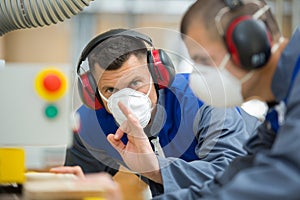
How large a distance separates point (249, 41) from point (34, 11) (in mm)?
576

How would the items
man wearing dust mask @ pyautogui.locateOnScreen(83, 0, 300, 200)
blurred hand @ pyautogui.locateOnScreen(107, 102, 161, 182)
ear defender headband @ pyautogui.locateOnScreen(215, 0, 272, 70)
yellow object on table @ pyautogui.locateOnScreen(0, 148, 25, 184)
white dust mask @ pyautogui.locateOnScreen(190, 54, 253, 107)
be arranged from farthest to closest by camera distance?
blurred hand @ pyautogui.locateOnScreen(107, 102, 161, 182), yellow object on table @ pyautogui.locateOnScreen(0, 148, 25, 184), white dust mask @ pyautogui.locateOnScreen(190, 54, 253, 107), ear defender headband @ pyautogui.locateOnScreen(215, 0, 272, 70), man wearing dust mask @ pyautogui.locateOnScreen(83, 0, 300, 200)

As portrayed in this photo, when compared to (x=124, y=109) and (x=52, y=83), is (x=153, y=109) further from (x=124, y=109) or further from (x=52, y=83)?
(x=52, y=83)

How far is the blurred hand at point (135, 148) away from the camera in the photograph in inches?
54.8

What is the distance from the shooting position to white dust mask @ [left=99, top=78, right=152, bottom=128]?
144 cm

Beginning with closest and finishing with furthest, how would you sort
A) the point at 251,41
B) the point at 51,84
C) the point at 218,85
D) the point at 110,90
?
the point at 251,41, the point at 218,85, the point at 51,84, the point at 110,90

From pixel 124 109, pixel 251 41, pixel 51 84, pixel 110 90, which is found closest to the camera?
pixel 251 41

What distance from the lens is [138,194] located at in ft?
7.30

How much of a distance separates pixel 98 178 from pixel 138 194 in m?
1.34

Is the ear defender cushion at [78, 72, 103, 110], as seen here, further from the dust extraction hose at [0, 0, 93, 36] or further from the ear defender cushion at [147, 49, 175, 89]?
the dust extraction hose at [0, 0, 93, 36]

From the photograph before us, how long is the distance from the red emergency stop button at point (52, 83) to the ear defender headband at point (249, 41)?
463 millimetres

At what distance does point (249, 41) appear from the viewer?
0.95 metres

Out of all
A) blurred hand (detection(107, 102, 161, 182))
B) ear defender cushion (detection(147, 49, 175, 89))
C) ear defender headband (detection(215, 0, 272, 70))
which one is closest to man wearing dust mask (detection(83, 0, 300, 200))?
ear defender headband (detection(215, 0, 272, 70))

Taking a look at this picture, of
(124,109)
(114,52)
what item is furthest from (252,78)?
(114,52)

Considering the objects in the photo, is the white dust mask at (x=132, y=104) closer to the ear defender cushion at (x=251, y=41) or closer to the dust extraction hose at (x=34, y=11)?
the dust extraction hose at (x=34, y=11)
